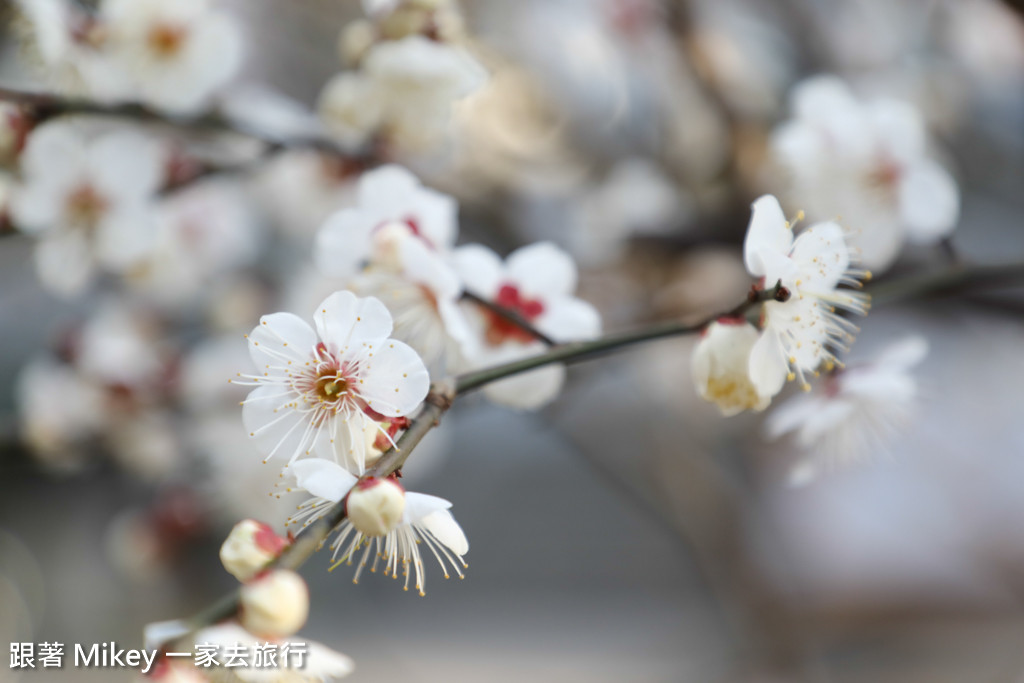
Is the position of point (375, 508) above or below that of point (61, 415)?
below

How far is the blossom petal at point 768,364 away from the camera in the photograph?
0.49 m

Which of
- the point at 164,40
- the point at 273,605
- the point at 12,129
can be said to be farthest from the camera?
the point at 164,40

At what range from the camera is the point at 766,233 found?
1.58ft

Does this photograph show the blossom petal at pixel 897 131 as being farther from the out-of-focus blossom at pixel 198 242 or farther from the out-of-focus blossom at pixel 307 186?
the out-of-focus blossom at pixel 198 242

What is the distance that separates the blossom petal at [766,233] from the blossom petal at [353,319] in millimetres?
236

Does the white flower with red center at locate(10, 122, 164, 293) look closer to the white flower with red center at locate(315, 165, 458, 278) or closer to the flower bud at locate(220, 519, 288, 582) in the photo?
the white flower with red center at locate(315, 165, 458, 278)

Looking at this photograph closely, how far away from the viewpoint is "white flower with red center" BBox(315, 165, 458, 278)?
1.96 ft

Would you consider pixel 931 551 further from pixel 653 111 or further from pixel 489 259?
pixel 489 259

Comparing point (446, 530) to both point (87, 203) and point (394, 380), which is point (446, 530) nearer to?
point (394, 380)

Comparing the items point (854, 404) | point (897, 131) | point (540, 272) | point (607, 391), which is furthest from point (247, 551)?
point (607, 391)

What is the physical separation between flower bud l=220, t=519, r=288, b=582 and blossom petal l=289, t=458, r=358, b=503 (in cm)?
3

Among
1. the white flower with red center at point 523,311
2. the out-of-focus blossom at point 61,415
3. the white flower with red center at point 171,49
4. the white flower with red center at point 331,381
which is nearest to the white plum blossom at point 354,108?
the white flower with red center at point 171,49

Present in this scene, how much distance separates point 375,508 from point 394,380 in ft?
0.30

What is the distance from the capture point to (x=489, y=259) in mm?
632
